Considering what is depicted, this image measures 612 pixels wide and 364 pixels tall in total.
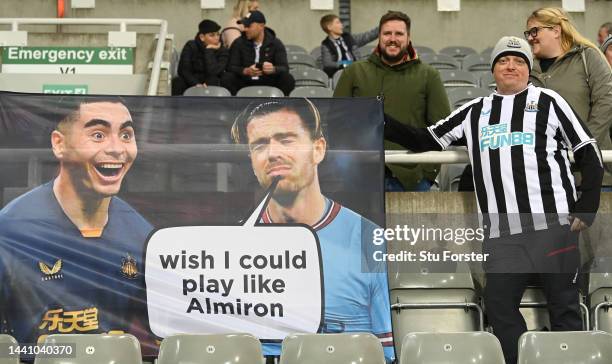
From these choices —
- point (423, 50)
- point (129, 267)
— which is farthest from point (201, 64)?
point (129, 267)

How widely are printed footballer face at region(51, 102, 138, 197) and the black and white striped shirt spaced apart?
2.01 m

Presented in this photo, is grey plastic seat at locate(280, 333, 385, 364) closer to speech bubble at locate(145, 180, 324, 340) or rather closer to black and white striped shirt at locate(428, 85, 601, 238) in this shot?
speech bubble at locate(145, 180, 324, 340)

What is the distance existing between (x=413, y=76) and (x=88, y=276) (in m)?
2.55

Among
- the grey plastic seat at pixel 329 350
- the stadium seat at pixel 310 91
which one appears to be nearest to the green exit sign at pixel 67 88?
the stadium seat at pixel 310 91

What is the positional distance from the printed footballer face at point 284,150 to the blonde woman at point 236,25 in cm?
626

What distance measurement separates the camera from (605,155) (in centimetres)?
705

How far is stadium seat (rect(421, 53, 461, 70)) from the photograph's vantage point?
14.0 m

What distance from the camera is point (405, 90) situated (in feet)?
24.8

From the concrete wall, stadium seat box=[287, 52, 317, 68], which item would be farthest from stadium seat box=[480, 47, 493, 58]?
stadium seat box=[287, 52, 317, 68]

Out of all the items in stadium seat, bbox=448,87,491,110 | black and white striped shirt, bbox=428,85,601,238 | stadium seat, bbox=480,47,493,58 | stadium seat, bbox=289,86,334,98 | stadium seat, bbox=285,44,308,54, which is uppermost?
stadium seat, bbox=285,44,308,54

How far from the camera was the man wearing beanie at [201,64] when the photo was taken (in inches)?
480

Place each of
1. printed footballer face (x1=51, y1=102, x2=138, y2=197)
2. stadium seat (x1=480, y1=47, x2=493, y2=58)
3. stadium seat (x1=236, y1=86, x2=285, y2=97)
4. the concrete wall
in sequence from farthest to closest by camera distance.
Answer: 1. the concrete wall
2. stadium seat (x1=480, y1=47, x2=493, y2=58)
3. stadium seat (x1=236, y1=86, x2=285, y2=97)
4. printed footballer face (x1=51, y1=102, x2=138, y2=197)

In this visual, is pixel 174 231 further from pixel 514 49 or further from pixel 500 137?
pixel 514 49

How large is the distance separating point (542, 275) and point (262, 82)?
582 cm
